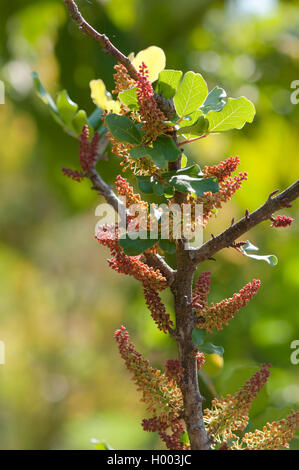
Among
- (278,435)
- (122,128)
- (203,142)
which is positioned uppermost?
(203,142)

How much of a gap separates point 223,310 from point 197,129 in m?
0.08

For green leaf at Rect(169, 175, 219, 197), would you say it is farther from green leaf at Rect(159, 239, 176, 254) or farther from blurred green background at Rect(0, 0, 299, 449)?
blurred green background at Rect(0, 0, 299, 449)

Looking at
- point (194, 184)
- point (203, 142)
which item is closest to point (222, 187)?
point (194, 184)

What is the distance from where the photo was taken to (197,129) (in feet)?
0.76

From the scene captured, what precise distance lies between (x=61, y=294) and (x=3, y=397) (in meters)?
0.46

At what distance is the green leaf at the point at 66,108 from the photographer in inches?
11.9

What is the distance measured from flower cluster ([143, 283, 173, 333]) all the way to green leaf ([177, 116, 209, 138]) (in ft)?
0.22

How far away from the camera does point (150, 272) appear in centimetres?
21

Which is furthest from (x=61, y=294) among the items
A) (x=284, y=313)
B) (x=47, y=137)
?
(x=284, y=313)

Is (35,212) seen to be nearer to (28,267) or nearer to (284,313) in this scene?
(28,267)

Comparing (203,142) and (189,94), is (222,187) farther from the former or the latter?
(203,142)

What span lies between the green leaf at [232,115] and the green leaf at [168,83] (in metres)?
0.02

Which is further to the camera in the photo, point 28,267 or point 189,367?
point 28,267

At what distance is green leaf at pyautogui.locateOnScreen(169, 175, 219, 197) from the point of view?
20 cm
